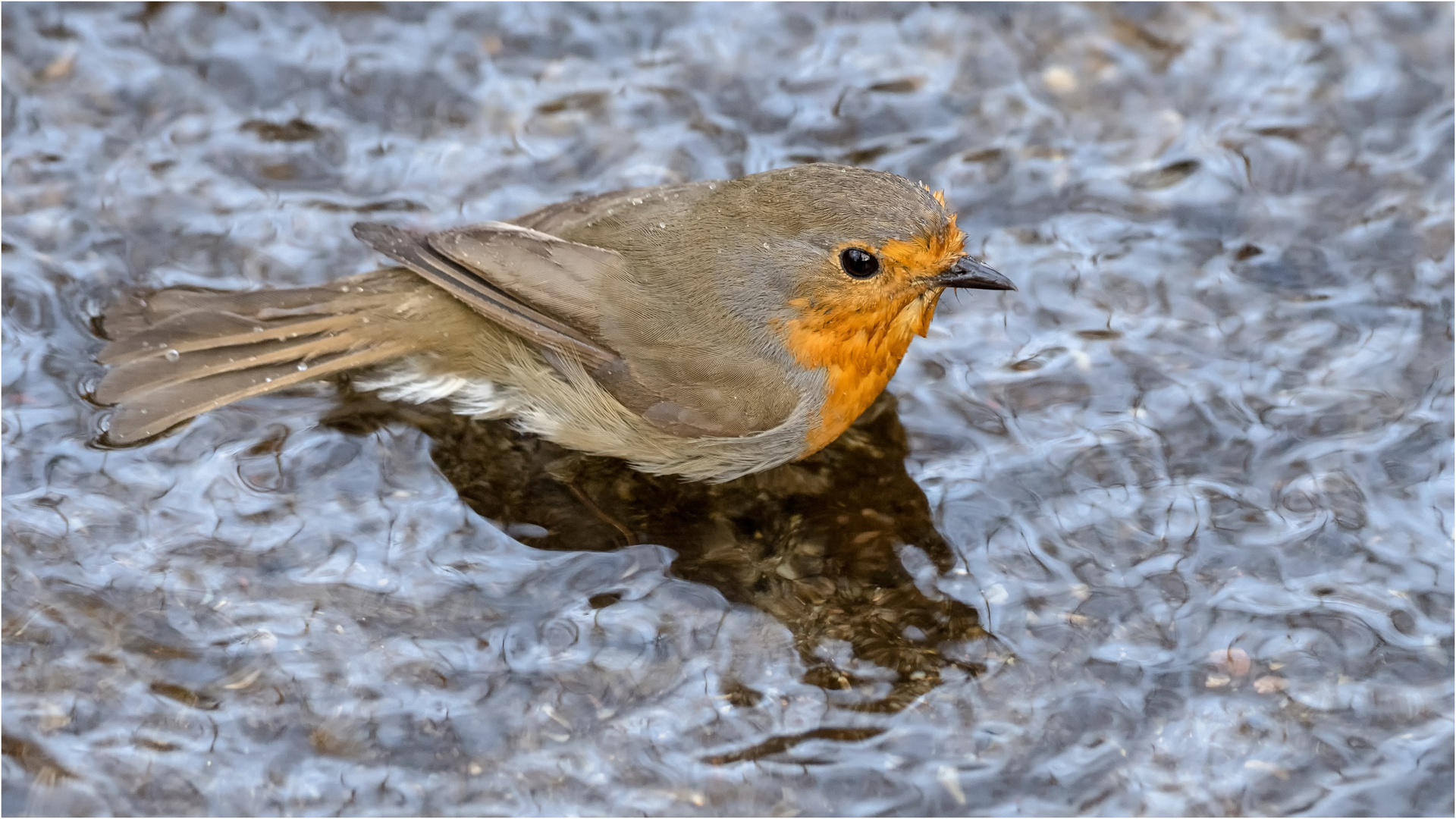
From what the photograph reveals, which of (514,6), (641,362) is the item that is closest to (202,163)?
(514,6)

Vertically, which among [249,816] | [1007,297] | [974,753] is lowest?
[249,816]

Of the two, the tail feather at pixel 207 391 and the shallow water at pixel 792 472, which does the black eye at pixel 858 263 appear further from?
the tail feather at pixel 207 391

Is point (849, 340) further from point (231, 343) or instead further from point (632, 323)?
point (231, 343)

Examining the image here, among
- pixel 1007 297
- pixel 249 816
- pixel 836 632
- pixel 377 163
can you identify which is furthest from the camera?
pixel 377 163

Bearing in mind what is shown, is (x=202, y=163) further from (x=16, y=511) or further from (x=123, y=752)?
(x=123, y=752)

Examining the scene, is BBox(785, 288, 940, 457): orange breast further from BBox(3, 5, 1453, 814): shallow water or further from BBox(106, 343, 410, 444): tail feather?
BBox(106, 343, 410, 444): tail feather

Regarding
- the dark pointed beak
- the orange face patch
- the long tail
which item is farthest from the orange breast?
the long tail

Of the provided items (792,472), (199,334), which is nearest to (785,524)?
(792,472)
